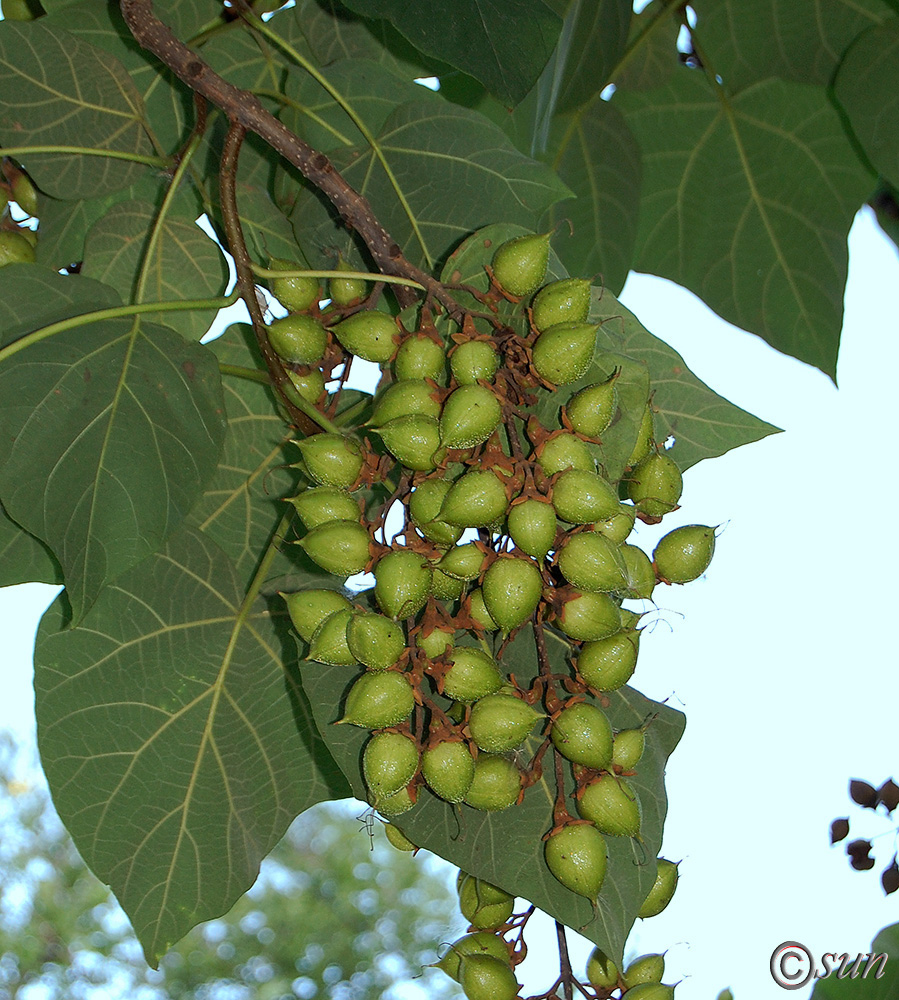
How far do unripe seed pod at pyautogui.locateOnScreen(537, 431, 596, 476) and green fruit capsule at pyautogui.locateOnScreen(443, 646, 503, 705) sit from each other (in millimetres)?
94

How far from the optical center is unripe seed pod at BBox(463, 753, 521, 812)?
0.52m

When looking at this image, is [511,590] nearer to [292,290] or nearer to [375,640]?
[375,640]

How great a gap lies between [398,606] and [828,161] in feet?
2.55

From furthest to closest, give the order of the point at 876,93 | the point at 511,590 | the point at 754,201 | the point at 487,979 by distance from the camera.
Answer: the point at 754,201 < the point at 876,93 < the point at 487,979 < the point at 511,590

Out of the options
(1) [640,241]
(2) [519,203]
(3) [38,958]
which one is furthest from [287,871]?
(2) [519,203]

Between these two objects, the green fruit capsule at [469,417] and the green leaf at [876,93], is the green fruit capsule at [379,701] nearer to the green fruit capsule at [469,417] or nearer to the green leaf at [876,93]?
the green fruit capsule at [469,417]

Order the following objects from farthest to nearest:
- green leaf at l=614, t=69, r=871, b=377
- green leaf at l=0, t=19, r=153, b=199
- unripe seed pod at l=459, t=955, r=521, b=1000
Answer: green leaf at l=614, t=69, r=871, b=377, green leaf at l=0, t=19, r=153, b=199, unripe seed pod at l=459, t=955, r=521, b=1000

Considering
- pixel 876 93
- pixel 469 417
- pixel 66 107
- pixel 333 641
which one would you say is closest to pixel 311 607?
pixel 333 641

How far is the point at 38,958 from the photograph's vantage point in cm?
563

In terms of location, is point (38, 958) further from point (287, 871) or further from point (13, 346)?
point (13, 346)

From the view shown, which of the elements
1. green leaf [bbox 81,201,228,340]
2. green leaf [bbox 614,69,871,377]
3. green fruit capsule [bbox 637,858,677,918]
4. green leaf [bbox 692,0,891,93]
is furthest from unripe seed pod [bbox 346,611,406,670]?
green leaf [bbox 692,0,891,93]

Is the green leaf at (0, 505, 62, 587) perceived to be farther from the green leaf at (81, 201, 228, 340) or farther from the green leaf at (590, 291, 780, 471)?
the green leaf at (590, 291, 780, 471)

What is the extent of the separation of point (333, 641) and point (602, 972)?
10.7 inches

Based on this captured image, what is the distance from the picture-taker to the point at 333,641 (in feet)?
1.66
